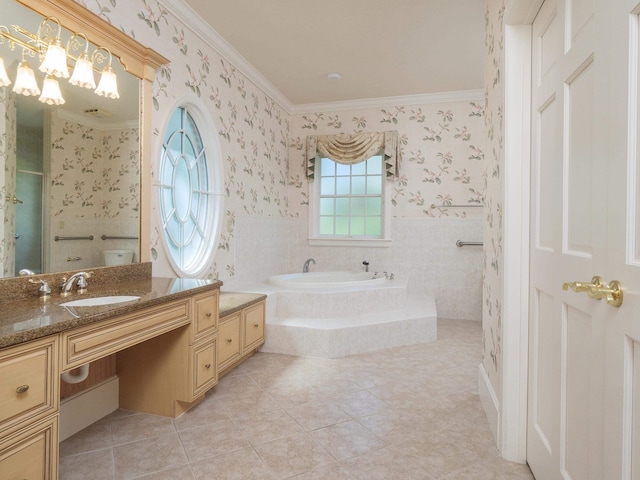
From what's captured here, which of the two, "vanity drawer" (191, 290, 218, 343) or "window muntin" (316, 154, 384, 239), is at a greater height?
"window muntin" (316, 154, 384, 239)

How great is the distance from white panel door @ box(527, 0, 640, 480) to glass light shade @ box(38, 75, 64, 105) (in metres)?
2.19

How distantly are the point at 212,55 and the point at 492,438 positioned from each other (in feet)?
11.3

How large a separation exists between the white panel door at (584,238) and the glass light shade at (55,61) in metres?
2.11

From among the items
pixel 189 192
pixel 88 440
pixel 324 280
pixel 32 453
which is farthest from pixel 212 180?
pixel 32 453

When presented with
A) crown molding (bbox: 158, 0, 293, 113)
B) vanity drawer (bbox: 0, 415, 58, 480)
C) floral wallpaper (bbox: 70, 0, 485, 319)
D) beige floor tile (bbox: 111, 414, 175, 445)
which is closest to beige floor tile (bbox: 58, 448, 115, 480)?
beige floor tile (bbox: 111, 414, 175, 445)

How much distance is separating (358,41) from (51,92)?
7.98ft

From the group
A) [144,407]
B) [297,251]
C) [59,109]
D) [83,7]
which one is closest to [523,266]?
[144,407]

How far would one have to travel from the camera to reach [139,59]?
2.36 m

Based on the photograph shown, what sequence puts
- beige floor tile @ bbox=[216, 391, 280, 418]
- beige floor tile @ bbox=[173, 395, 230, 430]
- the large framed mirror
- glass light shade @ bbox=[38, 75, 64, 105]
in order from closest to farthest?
the large framed mirror, glass light shade @ bbox=[38, 75, 64, 105], beige floor tile @ bbox=[173, 395, 230, 430], beige floor tile @ bbox=[216, 391, 280, 418]

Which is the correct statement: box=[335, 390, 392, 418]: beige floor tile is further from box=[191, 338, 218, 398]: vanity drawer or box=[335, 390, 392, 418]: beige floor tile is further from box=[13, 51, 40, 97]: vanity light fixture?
box=[13, 51, 40, 97]: vanity light fixture

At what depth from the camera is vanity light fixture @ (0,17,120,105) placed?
1.67 m

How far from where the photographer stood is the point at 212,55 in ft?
10.6

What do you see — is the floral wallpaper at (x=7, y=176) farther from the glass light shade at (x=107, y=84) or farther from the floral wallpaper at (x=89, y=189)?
the glass light shade at (x=107, y=84)

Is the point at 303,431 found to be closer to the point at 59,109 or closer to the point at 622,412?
the point at 622,412
